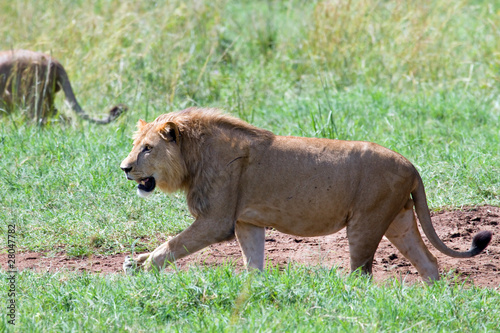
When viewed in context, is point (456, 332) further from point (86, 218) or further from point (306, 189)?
point (86, 218)

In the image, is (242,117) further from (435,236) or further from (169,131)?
(435,236)

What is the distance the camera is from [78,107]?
23.1ft

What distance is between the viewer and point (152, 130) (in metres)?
4.09

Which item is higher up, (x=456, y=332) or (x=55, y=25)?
(x=456, y=332)

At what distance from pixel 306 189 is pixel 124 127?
2.89m

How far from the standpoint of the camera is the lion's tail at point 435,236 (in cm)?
396

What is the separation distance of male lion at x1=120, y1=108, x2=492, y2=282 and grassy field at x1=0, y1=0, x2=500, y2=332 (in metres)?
0.30

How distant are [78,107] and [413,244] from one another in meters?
4.09

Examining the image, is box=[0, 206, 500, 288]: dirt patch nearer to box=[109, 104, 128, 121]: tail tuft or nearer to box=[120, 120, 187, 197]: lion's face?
box=[120, 120, 187, 197]: lion's face

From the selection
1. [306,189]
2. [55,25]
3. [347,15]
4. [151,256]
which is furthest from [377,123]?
[55,25]

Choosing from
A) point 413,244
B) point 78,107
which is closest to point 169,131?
point 413,244

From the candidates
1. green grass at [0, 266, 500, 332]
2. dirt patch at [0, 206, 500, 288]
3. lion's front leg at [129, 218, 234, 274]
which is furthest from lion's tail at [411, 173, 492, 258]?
lion's front leg at [129, 218, 234, 274]

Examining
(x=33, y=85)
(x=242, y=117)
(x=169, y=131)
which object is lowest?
(x=33, y=85)

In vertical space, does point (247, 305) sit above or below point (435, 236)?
below
